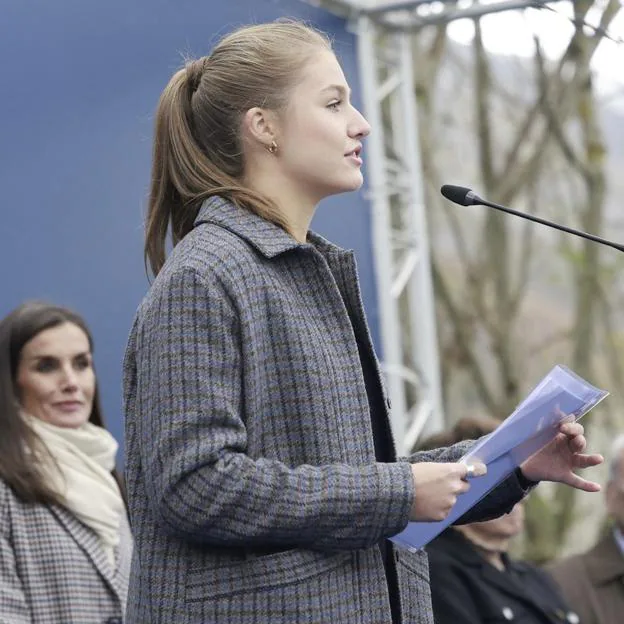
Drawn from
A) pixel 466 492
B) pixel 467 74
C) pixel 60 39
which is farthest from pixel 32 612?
pixel 467 74

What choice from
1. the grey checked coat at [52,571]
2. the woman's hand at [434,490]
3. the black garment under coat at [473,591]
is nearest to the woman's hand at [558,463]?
the woman's hand at [434,490]

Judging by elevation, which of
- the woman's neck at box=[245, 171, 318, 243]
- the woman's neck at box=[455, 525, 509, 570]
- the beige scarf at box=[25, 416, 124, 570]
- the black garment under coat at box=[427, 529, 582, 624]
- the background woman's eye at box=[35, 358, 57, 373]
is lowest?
the black garment under coat at box=[427, 529, 582, 624]

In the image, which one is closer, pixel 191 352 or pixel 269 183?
pixel 191 352

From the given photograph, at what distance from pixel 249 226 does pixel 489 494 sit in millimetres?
541

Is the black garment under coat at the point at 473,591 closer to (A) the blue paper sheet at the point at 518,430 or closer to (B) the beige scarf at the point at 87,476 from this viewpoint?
(B) the beige scarf at the point at 87,476

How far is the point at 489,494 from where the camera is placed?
1.85 m

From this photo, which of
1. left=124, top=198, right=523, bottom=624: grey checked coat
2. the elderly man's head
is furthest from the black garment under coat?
left=124, top=198, right=523, bottom=624: grey checked coat

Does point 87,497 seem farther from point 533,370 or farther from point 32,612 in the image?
point 533,370

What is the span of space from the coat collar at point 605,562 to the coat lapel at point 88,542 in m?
1.82

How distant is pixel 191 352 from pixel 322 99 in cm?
44

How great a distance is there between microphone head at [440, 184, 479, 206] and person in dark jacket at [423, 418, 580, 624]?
1499 mm

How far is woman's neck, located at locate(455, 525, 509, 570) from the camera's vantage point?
11.4 ft

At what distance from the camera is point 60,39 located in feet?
13.1

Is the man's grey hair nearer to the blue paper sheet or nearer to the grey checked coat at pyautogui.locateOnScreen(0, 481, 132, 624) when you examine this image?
the grey checked coat at pyautogui.locateOnScreen(0, 481, 132, 624)
